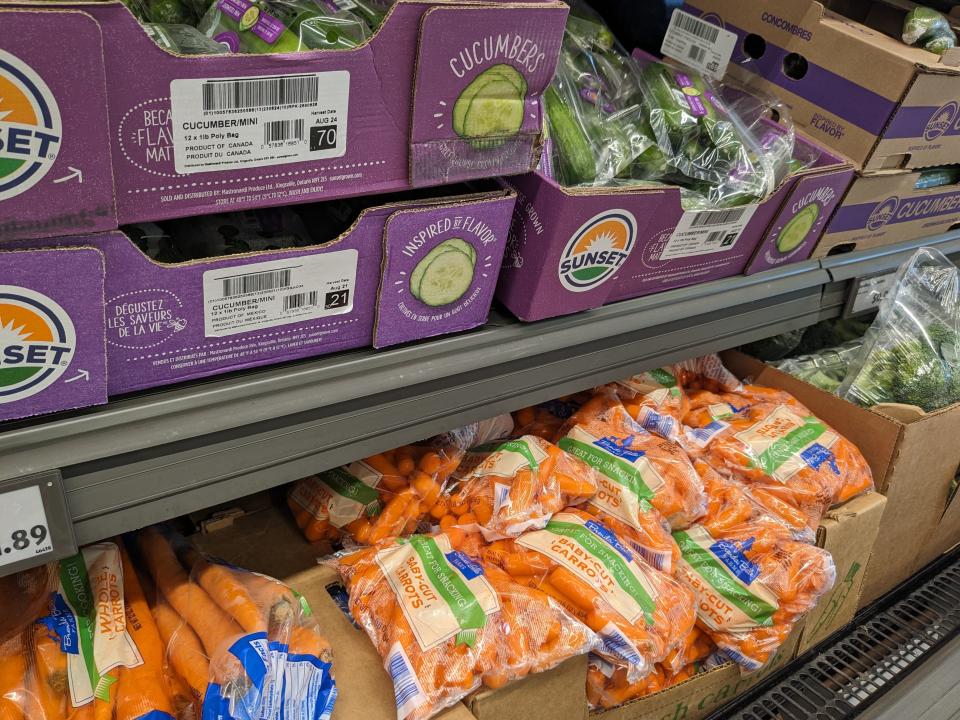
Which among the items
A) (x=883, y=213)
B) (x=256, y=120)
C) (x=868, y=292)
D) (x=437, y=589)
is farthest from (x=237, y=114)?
(x=868, y=292)

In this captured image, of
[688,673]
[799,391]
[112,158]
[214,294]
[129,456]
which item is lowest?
[688,673]

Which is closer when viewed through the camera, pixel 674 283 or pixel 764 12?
pixel 674 283

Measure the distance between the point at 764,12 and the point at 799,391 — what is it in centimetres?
82

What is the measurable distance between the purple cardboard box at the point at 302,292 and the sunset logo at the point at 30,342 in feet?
0.09

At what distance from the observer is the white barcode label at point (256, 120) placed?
28.1 inches

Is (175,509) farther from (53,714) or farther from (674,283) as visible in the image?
(674,283)

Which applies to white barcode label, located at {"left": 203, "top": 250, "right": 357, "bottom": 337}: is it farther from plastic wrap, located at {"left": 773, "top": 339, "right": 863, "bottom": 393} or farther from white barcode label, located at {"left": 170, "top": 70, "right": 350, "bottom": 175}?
plastic wrap, located at {"left": 773, "top": 339, "right": 863, "bottom": 393}

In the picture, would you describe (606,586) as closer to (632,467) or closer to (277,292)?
(632,467)

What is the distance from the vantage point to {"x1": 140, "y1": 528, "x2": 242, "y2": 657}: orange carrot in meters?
0.97

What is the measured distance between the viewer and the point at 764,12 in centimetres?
154

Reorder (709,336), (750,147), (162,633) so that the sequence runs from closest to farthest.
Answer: (162,633) < (750,147) < (709,336)


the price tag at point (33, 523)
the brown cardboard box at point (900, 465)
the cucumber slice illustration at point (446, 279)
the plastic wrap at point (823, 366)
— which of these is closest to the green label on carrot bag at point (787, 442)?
the brown cardboard box at point (900, 465)

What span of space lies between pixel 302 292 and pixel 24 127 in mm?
330

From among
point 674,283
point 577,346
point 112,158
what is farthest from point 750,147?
point 112,158
